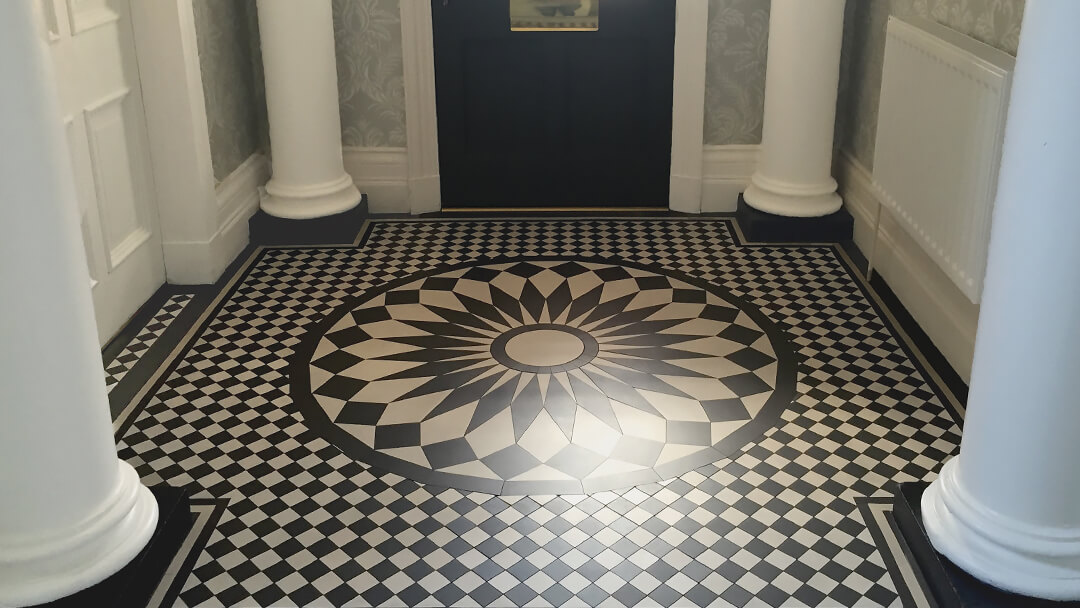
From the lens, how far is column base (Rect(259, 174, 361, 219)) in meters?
4.60

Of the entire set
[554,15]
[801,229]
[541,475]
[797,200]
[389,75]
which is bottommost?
[541,475]

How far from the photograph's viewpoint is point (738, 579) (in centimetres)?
250

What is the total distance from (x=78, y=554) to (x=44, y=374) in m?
0.40

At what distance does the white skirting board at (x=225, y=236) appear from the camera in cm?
416

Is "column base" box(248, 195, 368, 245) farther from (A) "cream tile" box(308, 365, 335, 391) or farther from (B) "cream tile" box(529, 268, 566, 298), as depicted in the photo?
(A) "cream tile" box(308, 365, 335, 391)

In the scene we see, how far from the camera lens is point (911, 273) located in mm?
→ 3873

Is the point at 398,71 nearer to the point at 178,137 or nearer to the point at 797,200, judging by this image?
the point at 178,137

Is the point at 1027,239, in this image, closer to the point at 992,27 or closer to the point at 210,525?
the point at 992,27

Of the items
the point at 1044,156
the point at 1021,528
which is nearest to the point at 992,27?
the point at 1044,156

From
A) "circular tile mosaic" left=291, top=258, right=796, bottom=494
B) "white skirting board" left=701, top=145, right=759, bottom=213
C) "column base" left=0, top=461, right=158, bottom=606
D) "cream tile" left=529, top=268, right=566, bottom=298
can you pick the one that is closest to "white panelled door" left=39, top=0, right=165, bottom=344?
"circular tile mosaic" left=291, top=258, right=796, bottom=494

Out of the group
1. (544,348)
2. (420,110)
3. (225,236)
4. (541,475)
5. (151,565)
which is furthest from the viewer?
(420,110)

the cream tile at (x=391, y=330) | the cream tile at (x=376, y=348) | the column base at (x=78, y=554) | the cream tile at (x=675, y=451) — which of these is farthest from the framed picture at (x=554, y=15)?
the column base at (x=78, y=554)

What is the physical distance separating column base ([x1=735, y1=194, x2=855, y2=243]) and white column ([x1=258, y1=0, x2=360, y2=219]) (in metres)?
1.75

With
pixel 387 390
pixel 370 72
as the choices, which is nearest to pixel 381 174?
pixel 370 72
